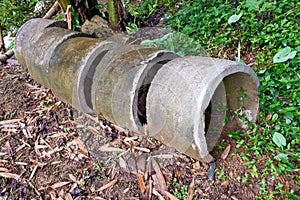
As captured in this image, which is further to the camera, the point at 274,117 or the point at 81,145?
the point at 81,145

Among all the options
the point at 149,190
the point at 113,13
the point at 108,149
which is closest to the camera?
the point at 149,190

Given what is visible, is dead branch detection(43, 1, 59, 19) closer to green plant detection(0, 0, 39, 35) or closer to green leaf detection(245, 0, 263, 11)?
green plant detection(0, 0, 39, 35)

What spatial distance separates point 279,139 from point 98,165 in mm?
1426

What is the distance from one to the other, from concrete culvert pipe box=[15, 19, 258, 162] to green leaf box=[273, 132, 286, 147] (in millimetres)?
232

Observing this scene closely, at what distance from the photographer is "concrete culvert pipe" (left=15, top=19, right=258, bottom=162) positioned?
1809 millimetres

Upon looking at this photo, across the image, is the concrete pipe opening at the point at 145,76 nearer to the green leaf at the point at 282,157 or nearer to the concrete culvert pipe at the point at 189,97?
the concrete culvert pipe at the point at 189,97

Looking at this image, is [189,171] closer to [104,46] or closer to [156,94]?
[156,94]

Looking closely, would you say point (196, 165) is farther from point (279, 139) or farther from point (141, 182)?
point (279, 139)

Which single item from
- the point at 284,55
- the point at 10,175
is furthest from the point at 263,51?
the point at 10,175

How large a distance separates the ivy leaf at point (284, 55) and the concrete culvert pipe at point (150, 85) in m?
0.58

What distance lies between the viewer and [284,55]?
259 centimetres

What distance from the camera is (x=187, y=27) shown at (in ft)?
11.4

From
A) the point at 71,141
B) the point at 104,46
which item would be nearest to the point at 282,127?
the point at 104,46

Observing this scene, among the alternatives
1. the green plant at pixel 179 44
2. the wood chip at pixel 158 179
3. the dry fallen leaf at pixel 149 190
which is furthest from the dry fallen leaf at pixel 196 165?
the green plant at pixel 179 44
